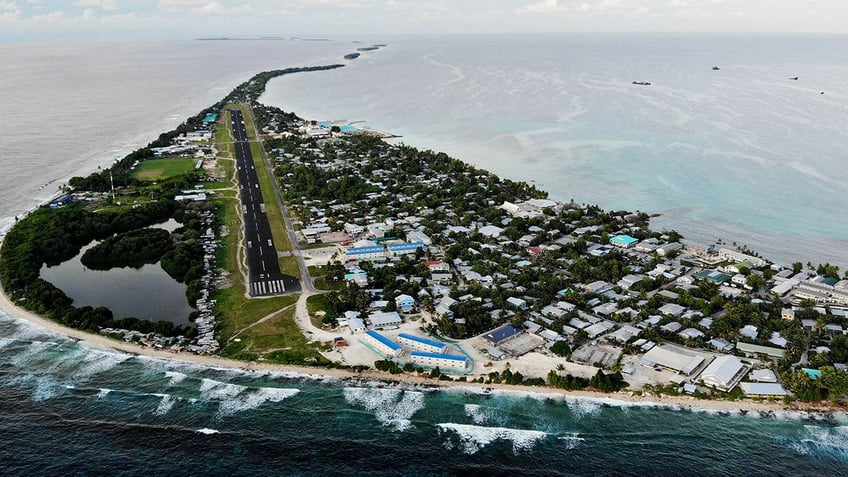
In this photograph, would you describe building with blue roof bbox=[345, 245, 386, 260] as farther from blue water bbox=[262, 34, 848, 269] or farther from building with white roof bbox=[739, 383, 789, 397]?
building with white roof bbox=[739, 383, 789, 397]

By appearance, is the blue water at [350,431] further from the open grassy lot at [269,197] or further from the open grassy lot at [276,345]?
the open grassy lot at [269,197]

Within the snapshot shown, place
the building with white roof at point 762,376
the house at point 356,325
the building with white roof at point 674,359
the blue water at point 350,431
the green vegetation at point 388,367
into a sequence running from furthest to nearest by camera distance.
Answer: the house at point 356,325
the green vegetation at point 388,367
the building with white roof at point 674,359
the building with white roof at point 762,376
the blue water at point 350,431

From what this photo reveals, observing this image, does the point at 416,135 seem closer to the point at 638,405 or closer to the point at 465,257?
the point at 465,257

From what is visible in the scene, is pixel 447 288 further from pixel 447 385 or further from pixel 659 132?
pixel 659 132

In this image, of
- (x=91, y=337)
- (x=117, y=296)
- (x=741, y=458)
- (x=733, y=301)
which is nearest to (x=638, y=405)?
(x=741, y=458)

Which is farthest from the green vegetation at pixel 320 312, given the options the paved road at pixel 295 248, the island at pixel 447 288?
the paved road at pixel 295 248

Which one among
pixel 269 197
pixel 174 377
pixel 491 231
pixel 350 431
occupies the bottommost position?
pixel 350 431

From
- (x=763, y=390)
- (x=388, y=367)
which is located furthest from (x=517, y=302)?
(x=763, y=390)
